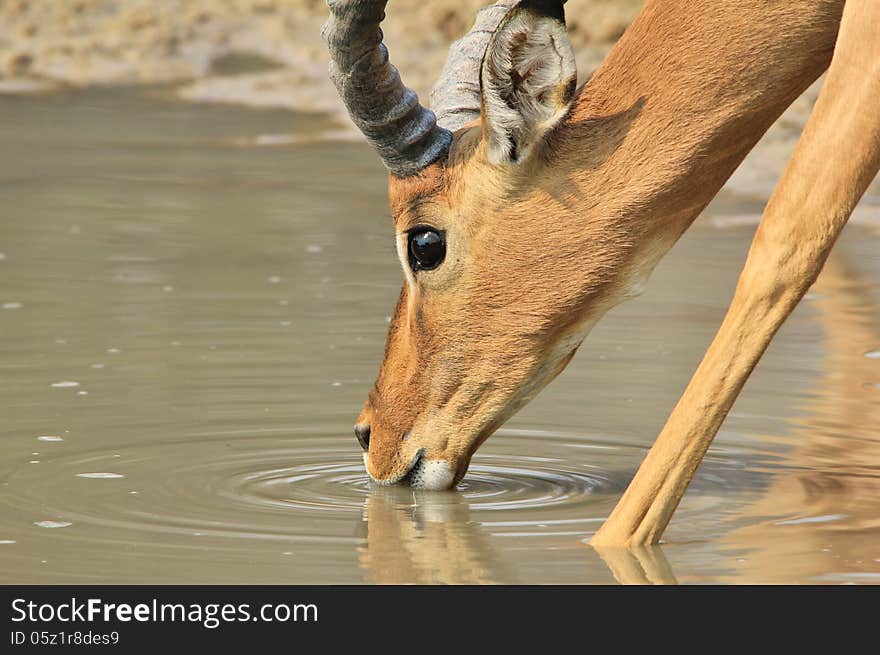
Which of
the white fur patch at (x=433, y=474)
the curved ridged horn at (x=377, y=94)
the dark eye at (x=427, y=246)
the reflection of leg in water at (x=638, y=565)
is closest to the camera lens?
the reflection of leg in water at (x=638, y=565)

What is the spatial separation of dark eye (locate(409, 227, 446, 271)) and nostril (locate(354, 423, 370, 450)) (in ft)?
1.82

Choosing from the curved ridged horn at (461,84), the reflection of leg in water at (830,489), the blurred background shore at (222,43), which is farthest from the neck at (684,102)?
the blurred background shore at (222,43)

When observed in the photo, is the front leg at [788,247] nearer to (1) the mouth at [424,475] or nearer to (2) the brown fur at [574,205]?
(2) the brown fur at [574,205]

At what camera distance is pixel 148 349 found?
8.44 meters

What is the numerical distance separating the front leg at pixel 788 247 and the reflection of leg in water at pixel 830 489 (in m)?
0.33

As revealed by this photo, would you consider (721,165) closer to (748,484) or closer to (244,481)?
(748,484)

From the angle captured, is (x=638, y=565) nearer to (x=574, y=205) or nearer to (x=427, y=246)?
(x=574, y=205)

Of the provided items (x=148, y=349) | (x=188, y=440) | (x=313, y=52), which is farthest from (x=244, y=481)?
(x=313, y=52)

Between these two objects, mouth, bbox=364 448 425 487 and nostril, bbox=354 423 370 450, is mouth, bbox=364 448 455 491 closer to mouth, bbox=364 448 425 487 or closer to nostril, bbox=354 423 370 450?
mouth, bbox=364 448 425 487

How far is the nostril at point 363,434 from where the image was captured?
6082 mm

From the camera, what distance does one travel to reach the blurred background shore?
57.3 ft

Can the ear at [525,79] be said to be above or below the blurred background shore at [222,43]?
below

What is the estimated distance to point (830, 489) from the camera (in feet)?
19.8
